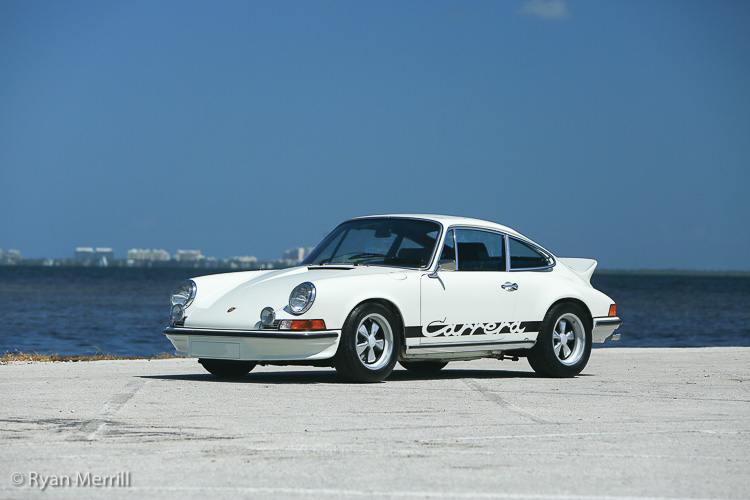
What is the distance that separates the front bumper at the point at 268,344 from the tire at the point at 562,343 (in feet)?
8.55

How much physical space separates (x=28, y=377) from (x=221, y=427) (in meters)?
4.36

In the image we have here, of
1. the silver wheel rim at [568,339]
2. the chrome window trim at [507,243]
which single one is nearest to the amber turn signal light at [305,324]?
the chrome window trim at [507,243]

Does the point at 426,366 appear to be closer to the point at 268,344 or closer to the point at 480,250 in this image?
the point at 480,250

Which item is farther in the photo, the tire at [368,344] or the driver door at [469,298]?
the driver door at [469,298]

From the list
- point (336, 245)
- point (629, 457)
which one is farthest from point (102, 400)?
point (629, 457)

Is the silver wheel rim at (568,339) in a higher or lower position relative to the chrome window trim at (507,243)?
lower

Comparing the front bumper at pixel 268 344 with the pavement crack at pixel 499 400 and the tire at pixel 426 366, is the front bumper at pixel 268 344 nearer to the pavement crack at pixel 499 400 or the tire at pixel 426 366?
the pavement crack at pixel 499 400

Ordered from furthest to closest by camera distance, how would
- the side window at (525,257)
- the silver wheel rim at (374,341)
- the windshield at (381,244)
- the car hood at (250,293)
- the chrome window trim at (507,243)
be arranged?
the side window at (525,257)
the chrome window trim at (507,243)
the windshield at (381,244)
the silver wheel rim at (374,341)
the car hood at (250,293)

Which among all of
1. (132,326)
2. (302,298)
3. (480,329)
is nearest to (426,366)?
(480,329)

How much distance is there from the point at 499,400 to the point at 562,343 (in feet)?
9.55

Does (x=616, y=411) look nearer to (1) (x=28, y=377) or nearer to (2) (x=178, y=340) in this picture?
(2) (x=178, y=340)

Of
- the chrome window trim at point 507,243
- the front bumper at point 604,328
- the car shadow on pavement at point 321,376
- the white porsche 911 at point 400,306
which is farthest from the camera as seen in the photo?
the front bumper at point 604,328

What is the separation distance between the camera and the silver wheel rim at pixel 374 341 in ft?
32.5

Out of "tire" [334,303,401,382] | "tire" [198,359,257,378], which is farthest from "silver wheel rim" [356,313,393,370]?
"tire" [198,359,257,378]
